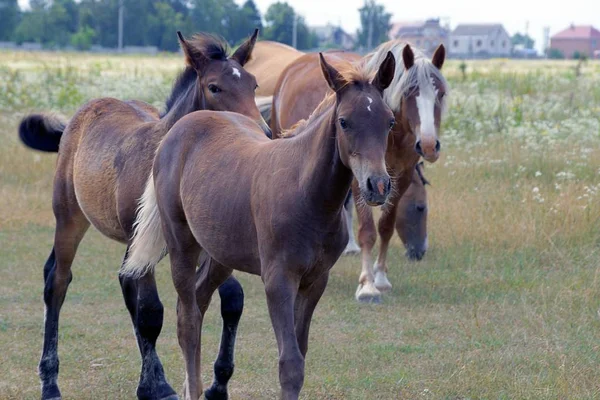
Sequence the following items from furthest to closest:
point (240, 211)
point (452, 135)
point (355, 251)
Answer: point (452, 135)
point (355, 251)
point (240, 211)

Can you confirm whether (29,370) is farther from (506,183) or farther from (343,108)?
(506,183)

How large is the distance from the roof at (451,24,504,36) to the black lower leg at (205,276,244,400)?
7379cm

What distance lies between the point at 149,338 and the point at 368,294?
2.61 metres

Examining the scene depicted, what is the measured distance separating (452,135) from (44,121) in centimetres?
757

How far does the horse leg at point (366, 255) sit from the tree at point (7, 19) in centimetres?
6090

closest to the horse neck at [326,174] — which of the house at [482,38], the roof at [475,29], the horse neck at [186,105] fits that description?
the horse neck at [186,105]

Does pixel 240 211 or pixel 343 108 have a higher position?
pixel 343 108

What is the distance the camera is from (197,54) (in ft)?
17.4

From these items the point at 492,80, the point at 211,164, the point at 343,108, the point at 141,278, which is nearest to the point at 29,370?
the point at 141,278

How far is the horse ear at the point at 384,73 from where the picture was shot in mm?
3701

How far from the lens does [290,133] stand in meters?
4.36

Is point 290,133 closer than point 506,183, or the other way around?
point 290,133

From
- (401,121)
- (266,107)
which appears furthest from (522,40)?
(401,121)

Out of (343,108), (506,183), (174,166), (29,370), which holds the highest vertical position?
(343,108)
